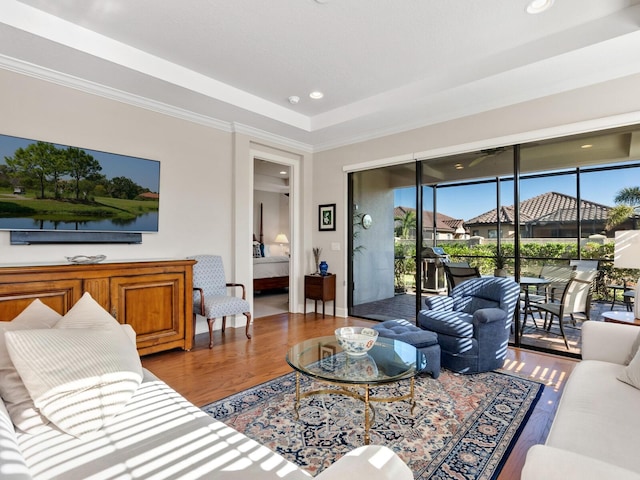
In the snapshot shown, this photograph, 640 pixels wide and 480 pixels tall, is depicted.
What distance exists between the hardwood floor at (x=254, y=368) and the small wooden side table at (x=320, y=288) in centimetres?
82

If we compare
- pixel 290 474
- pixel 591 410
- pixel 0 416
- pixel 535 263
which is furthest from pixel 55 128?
pixel 535 263

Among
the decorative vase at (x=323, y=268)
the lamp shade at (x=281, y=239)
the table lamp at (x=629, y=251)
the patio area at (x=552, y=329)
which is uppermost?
the lamp shade at (x=281, y=239)

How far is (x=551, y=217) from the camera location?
3674 mm

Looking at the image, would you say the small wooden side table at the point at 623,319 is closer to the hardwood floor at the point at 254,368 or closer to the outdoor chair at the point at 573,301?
the hardwood floor at the point at 254,368

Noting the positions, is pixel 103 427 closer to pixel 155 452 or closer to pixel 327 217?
pixel 155 452

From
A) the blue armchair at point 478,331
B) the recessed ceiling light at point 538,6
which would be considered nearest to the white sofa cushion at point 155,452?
the blue armchair at point 478,331

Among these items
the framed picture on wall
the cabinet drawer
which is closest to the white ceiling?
the framed picture on wall

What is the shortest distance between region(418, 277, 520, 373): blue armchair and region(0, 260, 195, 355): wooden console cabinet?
2.51m

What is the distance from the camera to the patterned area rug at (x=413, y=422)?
184 centimetres

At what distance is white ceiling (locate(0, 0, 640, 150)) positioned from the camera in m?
2.59

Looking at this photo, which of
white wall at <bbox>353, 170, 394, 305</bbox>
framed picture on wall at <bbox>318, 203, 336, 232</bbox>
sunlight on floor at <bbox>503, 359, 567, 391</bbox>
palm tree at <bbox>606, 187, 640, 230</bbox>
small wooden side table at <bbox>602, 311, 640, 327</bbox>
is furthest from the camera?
framed picture on wall at <bbox>318, 203, 336, 232</bbox>

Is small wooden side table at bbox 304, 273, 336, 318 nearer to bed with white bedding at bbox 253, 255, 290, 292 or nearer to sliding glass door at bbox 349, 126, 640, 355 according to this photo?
sliding glass door at bbox 349, 126, 640, 355

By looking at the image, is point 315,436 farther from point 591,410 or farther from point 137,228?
point 137,228

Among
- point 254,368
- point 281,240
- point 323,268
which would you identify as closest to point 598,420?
point 254,368
